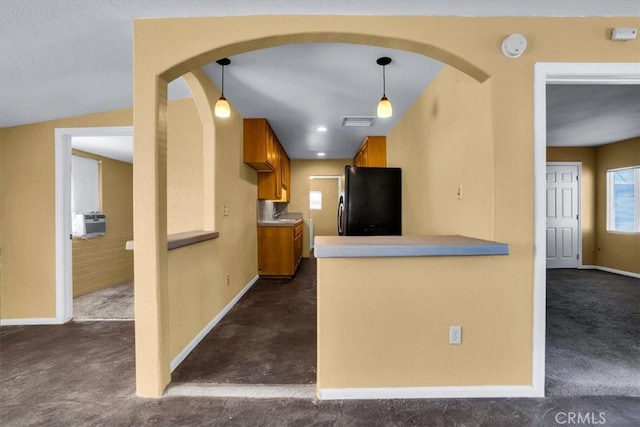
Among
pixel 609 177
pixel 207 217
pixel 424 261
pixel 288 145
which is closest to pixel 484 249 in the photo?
pixel 424 261

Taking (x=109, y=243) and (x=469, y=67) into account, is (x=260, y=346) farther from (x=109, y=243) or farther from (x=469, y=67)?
(x=109, y=243)

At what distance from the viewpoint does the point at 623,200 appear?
16.6 feet

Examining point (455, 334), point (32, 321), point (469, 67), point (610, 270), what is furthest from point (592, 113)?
point (32, 321)

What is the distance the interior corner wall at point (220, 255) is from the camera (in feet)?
7.16

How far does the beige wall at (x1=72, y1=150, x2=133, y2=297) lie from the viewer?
401cm

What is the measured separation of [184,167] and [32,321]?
216 centimetres

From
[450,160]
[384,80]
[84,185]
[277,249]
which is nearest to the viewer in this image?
[450,160]

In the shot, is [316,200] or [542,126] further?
[316,200]

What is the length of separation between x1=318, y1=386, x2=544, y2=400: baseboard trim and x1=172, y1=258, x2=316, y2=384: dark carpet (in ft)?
0.75

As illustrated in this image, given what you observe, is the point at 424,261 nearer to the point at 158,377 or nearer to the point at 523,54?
the point at 523,54

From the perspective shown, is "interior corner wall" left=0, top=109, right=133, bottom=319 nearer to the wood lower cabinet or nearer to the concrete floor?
the concrete floor

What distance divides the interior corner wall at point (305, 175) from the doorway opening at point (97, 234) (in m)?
3.18

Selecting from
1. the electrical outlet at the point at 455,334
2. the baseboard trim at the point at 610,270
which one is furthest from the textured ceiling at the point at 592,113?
the electrical outlet at the point at 455,334

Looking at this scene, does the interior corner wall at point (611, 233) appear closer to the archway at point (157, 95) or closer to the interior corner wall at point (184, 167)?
the archway at point (157, 95)
